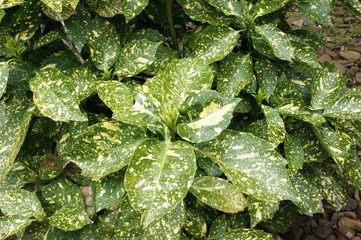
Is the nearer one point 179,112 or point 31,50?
point 179,112

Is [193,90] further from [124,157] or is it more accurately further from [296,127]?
[296,127]

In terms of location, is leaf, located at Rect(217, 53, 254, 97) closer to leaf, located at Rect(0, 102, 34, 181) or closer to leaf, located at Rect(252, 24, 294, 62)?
leaf, located at Rect(252, 24, 294, 62)

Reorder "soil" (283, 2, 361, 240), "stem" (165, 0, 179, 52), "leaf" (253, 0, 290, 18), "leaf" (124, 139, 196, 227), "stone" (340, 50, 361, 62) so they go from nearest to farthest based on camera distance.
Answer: "leaf" (124, 139, 196, 227) < "leaf" (253, 0, 290, 18) < "stem" (165, 0, 179, 52) < "soil" (283, 2, 361, 240) < "stone" (340, 50, 361, 62)

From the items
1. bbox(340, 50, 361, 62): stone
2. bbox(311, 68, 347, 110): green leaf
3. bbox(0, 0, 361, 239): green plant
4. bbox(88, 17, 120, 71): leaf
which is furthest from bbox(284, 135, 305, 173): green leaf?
bbox(340, 50, 361, 62): stone

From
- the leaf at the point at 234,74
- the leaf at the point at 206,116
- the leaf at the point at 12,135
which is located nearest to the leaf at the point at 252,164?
the leaf at the point at 206,116

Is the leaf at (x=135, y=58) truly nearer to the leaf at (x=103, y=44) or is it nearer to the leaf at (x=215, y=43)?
the leaf at (x=103, y=44)

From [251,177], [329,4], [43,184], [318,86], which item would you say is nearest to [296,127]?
[318,86]

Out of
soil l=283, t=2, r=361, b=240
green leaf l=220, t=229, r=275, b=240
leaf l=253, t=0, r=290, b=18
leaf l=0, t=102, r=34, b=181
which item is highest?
leaf l=253, t=0, r=290, b=18
